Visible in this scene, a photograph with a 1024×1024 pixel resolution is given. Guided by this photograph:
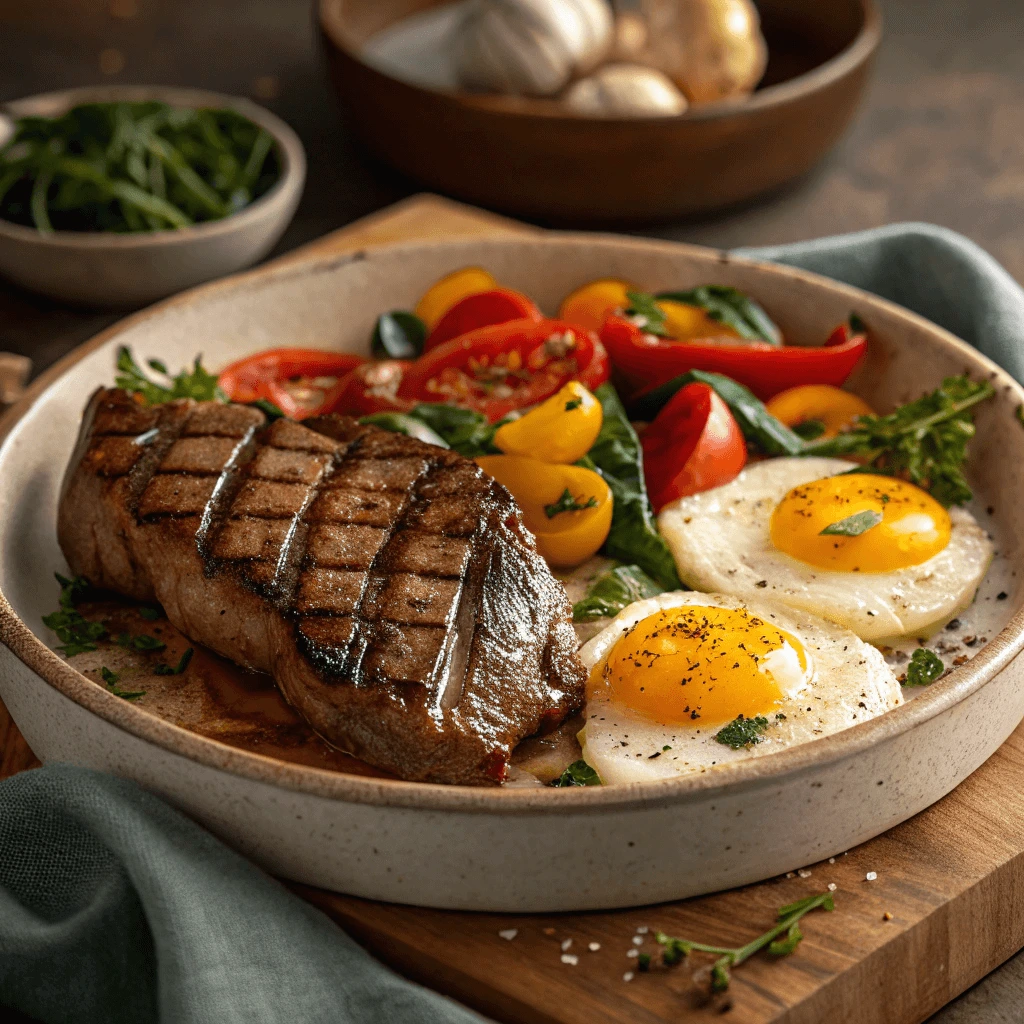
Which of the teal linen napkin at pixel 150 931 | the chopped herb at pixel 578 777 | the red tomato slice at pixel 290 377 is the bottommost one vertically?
the teal linen napkin at pixel 150 931

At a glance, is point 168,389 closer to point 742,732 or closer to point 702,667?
point 702,667

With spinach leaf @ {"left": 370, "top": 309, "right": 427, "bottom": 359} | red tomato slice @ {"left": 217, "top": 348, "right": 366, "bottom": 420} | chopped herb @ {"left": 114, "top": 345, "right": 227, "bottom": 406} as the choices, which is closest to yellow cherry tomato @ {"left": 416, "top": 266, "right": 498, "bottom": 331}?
spinach leaf @ {"left": 370, "top": 309, "right": 427, "bottom": 359}

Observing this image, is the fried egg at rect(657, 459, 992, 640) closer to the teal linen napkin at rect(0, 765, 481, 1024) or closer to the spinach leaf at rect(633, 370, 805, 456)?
the spinach leaf at rect(633, 370, 805, 456)

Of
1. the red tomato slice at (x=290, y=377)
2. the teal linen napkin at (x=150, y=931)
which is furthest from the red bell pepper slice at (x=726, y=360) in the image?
the teal linen napkin at (x=150, y=931)

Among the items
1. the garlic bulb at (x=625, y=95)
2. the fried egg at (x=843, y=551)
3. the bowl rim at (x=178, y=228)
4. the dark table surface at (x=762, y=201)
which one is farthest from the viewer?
the dark table surface at (x=762, y=201)

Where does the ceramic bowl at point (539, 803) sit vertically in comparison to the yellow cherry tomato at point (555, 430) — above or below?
below

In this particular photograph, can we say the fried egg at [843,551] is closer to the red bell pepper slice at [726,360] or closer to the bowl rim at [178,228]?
the red bell pepper slice at [726,360]

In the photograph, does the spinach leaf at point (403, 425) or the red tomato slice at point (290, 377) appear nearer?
the spinach leaf at point (403, 425)
